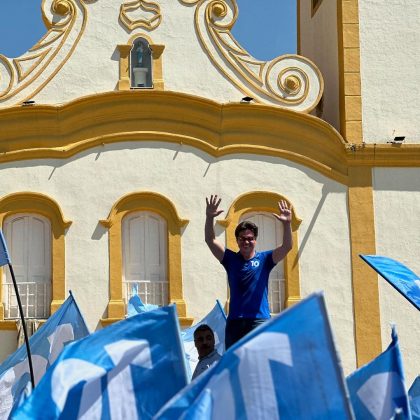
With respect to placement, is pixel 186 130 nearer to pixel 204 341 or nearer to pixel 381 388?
pixel 204 341

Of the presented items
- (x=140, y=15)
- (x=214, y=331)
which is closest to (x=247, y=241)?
(x=214, y=331)

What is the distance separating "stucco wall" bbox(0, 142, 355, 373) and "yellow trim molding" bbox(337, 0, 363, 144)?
1.16 m

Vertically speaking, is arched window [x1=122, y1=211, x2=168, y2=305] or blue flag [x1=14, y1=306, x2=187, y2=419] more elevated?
arched window [x1=122, y1=211, x2=168, y2=305]

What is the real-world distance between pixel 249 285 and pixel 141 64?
10.9 meters

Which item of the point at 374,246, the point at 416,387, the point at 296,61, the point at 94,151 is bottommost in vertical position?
the point at 416,387

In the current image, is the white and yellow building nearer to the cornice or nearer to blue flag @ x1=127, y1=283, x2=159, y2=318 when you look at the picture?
the cornice

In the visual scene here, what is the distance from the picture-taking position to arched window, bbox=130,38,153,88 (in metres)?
22.5

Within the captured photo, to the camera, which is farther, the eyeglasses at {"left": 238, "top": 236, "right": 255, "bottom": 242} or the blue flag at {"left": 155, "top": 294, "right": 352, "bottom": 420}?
the eyeglasses at {"left": 238, "top": 236, "right": 255, "bottom": 242}

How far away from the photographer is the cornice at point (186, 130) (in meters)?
21.9

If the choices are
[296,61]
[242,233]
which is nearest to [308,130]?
[296,61]

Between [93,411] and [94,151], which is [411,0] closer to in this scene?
[94,151]

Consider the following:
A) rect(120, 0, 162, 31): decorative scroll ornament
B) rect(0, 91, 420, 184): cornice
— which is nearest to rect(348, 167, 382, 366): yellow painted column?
rect(0, 91, 420, 184): cornice

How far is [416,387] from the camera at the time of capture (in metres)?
14.4

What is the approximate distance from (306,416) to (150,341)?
1.54m
